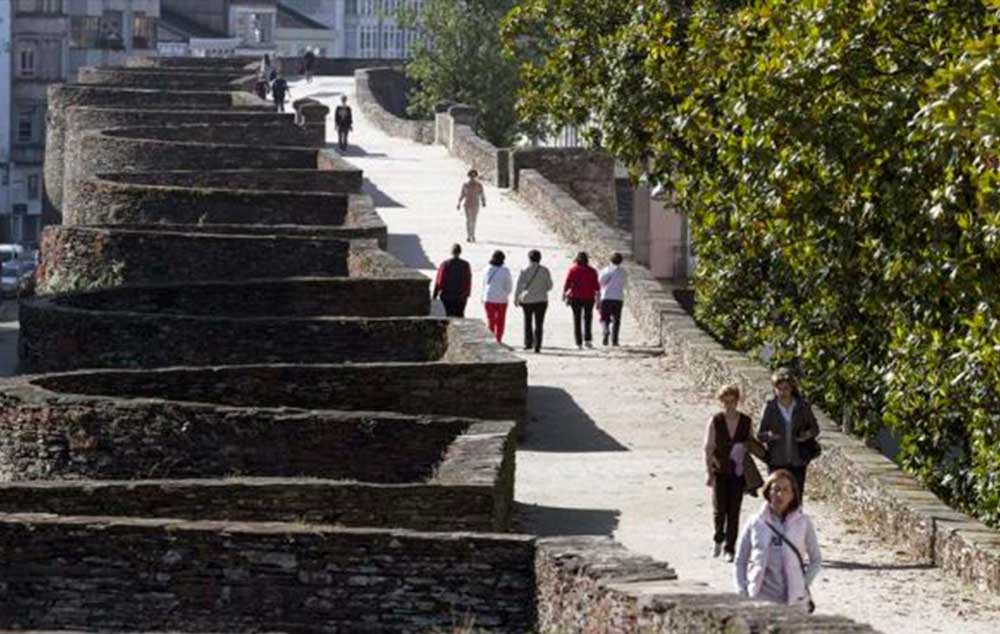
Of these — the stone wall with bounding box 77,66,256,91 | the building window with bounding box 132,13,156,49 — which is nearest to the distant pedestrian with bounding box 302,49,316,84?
the building window with bounding box 132,13,156,49

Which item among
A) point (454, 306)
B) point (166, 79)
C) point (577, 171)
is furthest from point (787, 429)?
point (166, 79)

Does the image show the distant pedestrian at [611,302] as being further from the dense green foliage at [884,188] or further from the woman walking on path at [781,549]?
the woman walking on path at [781,549]

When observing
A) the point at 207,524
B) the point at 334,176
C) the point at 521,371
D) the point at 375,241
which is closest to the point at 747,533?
the point at 207,524

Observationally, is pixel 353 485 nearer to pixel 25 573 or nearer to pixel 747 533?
pixel 25 573

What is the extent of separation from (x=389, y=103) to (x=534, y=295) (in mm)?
55724

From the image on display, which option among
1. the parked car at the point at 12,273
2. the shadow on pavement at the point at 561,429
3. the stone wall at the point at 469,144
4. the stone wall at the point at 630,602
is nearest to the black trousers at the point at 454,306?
the shadow on pavement at the point at 561,429

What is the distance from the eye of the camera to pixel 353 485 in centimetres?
1792

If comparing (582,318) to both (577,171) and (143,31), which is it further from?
(143,31)

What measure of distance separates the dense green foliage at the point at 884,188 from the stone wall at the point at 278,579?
3532 mm

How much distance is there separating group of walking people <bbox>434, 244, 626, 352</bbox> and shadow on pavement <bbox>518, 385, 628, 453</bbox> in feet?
11.9

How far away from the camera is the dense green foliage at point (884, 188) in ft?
62.3

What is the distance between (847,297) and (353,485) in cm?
872

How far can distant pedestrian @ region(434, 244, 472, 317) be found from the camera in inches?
1217

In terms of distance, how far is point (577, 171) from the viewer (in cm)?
5309
